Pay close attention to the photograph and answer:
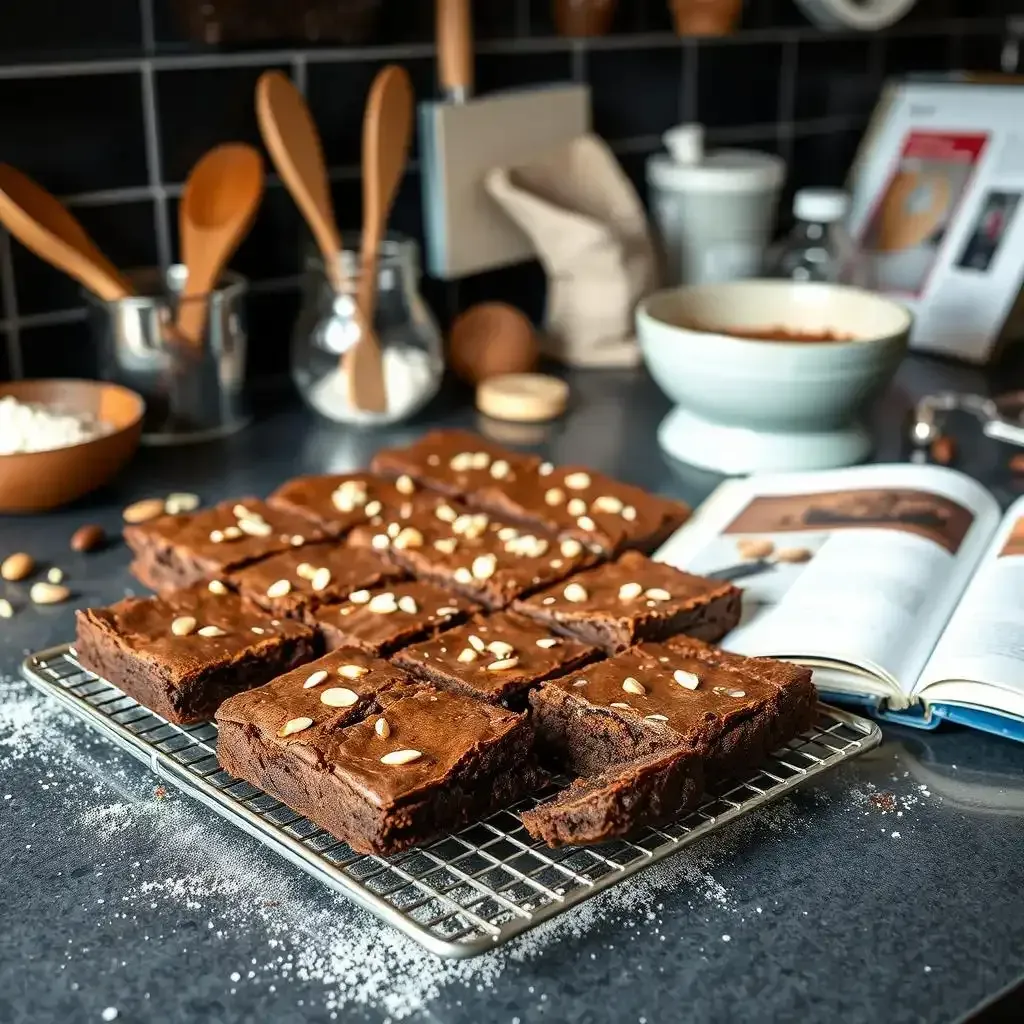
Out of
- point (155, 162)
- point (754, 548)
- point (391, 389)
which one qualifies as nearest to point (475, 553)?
point (754, 548)

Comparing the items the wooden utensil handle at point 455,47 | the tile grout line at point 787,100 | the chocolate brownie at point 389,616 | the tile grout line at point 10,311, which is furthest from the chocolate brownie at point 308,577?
the tile grout line at point 787,100

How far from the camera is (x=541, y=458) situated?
138 cm

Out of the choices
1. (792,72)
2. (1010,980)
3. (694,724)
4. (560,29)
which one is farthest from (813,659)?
(792,72)

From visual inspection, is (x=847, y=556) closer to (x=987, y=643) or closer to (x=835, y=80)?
(x=987, y=643)

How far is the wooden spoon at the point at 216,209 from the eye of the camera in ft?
4.52

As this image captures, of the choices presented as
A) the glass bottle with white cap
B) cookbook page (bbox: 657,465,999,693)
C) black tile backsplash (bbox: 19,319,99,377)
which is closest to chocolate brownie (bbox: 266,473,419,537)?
cookbook page (bbox: 657,465,999,693)

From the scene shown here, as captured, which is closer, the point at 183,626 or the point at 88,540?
the point at 183,626

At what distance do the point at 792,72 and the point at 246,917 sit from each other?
1625 mm

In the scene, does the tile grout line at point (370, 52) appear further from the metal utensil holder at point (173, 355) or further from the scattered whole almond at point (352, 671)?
the scattered whole almond at point (352, 671)

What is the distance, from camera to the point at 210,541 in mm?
1027

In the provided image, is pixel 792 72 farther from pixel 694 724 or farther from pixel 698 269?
pixel 694 724

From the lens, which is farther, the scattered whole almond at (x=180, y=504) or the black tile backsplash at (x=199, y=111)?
the black tile backsplash at (x=199, y=111)

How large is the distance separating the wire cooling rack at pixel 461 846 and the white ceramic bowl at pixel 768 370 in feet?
1.57

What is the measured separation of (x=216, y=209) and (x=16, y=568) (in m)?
0.51
